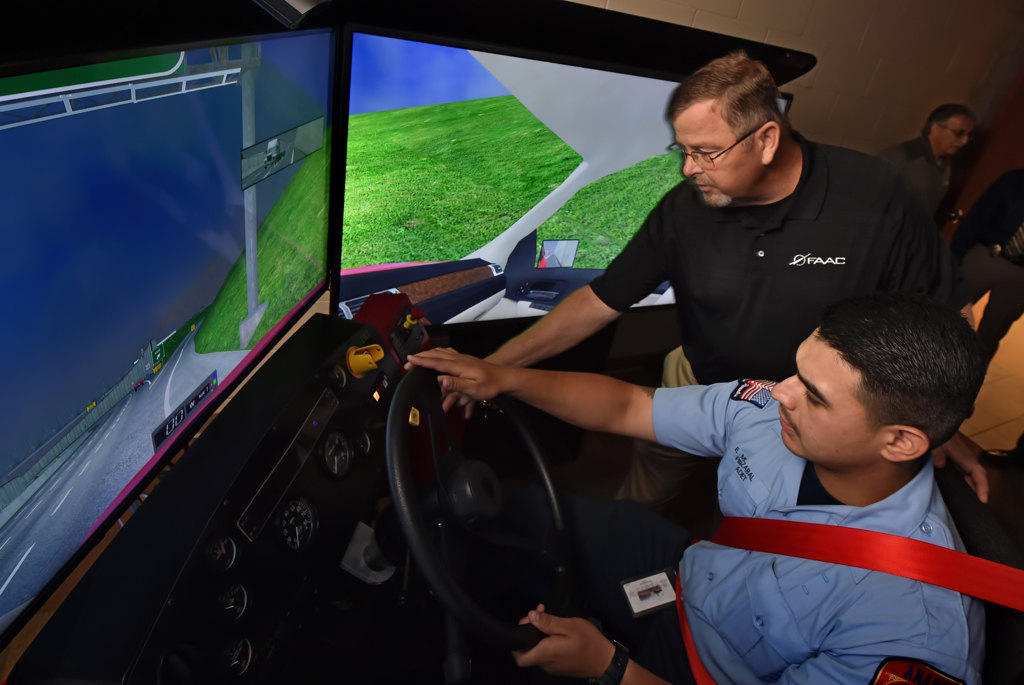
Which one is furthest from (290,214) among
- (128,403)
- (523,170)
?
(523,170)

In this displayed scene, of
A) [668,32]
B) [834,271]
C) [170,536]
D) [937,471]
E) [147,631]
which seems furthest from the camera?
[668,32]

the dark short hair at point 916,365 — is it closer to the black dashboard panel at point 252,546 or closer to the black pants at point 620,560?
the black pants at point 620,560

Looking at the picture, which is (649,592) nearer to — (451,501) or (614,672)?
(614,672)

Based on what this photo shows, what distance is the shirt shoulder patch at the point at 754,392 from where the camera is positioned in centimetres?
140

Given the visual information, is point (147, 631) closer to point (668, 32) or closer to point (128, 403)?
point (128, 403)

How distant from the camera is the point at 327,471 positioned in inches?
46.1

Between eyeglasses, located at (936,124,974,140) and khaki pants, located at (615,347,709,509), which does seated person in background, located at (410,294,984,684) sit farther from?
eyeglasses, located at (936,124,974,140)

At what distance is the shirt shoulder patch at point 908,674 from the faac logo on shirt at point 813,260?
3.44ft

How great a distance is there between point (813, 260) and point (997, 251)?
2512 millimetres

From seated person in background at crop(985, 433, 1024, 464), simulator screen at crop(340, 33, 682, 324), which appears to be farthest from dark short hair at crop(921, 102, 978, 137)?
simulator screen at crop(340, 33, 682, 324)

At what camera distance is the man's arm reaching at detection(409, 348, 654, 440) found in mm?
1300

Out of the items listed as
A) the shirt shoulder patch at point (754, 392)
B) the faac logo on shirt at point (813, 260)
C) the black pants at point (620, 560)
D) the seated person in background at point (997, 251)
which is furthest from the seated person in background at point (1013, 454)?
the black pants at point (620, 560)

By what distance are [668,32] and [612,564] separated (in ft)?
5.22

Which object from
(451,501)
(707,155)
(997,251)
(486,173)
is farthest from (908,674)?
(997,251)
